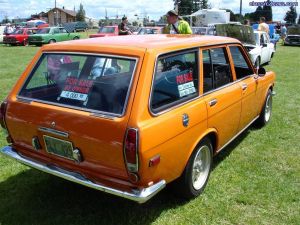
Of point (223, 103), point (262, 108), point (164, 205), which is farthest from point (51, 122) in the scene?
point (262, 108)

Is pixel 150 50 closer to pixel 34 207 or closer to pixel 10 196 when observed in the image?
pixel 34 207

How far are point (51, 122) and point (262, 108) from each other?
3790 millimetres

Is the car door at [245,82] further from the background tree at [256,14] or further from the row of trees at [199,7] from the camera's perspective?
the row of trees at [199,7]

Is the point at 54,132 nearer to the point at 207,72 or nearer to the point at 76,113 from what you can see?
the point at 76,113

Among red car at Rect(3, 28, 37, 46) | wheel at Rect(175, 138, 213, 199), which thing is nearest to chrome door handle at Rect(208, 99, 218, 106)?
wheel at Rect(175, 138, 213, 199)

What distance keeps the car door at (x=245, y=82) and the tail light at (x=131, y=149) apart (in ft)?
7.48

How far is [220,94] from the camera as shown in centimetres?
414

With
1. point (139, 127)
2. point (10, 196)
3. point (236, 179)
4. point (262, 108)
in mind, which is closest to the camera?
point (139, 127)

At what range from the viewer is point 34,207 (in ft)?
12.3

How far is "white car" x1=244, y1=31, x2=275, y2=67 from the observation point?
1268 centimetres

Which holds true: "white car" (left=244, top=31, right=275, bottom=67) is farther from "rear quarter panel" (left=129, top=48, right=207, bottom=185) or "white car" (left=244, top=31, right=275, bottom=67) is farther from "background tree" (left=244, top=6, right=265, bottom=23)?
"background tree" (left=244, top=6, right=265, bottom=23)

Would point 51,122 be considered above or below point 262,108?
above

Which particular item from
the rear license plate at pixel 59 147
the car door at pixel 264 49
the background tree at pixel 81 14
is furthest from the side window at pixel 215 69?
the background tree at pixel 81 14

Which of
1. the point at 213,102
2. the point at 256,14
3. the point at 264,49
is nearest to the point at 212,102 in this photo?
the point at 213,102
